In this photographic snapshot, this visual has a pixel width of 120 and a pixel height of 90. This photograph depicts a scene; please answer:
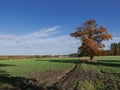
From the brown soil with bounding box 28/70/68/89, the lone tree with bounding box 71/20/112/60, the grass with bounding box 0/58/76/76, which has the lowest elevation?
the brown soil with bounding box 28/70/68/89

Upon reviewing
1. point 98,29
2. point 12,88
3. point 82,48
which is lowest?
point 12,88

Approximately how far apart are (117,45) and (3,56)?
89934mm

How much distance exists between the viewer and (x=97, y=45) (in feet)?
227

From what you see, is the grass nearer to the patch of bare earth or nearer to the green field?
the green field

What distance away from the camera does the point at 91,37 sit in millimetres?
70875

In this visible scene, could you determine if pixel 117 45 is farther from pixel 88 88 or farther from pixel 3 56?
pixel 88 88

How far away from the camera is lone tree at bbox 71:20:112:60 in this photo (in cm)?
6831

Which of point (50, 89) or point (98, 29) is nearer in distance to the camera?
point (50, 89)

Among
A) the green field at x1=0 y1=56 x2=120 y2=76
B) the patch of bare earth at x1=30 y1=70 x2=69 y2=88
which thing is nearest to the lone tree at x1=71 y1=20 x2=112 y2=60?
the green field at x1=0 y1=56 x2=120 y2=76

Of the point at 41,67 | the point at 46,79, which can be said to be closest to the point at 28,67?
the point at 41,67

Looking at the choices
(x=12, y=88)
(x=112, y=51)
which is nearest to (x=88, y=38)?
(x=12, y=88)

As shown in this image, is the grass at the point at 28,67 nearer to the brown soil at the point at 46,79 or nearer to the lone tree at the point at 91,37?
the brown soil at the point at 46,79

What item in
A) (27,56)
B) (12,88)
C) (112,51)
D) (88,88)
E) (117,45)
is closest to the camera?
(88,88)

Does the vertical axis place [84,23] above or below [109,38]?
above
